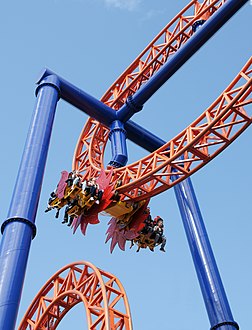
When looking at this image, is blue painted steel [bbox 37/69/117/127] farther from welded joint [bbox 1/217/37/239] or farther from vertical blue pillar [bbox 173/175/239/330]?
welded joint [bbox 1/217/37/239]

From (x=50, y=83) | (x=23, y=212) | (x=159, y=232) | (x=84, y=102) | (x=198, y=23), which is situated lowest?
(x=23, y=212)

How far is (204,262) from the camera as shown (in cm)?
1124

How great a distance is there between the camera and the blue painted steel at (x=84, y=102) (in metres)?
11.5

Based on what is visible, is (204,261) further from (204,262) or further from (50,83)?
(50,83)

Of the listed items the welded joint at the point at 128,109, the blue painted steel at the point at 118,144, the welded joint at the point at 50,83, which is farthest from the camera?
the welded joint at the point at 128,109

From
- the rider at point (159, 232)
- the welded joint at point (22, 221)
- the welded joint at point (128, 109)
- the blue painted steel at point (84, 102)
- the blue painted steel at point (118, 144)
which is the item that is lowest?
the welded joint at point (22, 221)

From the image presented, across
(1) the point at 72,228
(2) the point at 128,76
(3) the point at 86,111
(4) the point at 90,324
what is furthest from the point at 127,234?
(2) the point at 128,76

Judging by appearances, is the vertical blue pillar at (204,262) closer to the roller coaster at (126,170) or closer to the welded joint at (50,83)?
the roller coaster at (126,170)

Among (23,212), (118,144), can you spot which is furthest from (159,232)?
(23,212)

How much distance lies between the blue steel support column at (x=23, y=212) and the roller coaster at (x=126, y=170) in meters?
0.02

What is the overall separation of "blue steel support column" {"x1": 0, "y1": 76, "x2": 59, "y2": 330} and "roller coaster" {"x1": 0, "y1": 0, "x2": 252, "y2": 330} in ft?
0.06

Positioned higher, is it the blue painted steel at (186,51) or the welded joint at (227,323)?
the blue painted steel at (186,51)

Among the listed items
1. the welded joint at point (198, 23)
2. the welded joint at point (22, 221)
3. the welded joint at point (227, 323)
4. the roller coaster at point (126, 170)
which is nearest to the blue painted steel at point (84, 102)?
the roller coaster at point (126, 170)

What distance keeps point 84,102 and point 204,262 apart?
377cm
